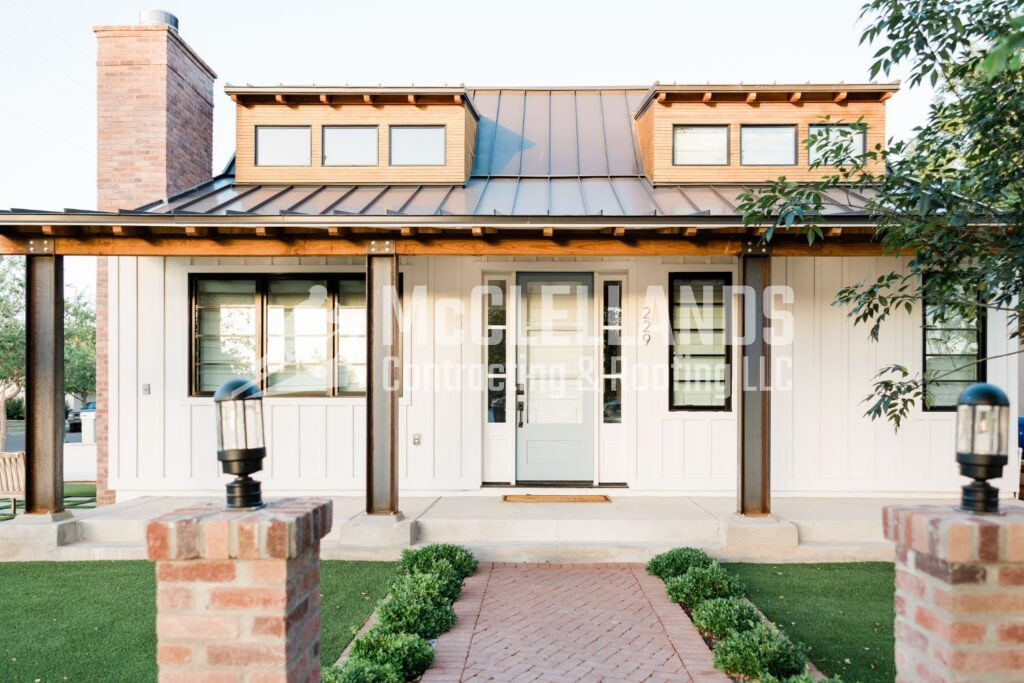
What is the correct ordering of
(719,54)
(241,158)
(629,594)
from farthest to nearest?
1. (719,54)
2. (241,158)
3. (629,594)

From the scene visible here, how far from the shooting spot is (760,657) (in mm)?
3408

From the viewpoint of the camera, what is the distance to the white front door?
7.20m

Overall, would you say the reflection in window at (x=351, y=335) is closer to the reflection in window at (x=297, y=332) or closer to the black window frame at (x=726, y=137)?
the reflection in window at (x=297, y=332)

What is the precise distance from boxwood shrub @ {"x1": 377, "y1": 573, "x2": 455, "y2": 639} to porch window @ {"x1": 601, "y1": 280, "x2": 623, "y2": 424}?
10.5ft

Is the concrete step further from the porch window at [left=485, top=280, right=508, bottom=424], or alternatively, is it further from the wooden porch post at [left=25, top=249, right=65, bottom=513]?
the wooden porch post at [left=25, top=249, right=65, bottom=513]

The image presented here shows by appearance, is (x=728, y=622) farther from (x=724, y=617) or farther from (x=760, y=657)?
(x=760, y=657)

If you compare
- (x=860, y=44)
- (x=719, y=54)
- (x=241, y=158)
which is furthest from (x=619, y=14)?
(x=860, y=44)

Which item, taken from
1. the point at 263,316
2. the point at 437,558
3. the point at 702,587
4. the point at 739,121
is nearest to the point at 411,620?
the point at 437,558

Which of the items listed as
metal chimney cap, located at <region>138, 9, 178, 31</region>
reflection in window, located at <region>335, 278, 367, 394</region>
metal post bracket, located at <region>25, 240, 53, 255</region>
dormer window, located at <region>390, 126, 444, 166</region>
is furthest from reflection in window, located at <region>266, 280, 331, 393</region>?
metal chimney cap, located at <region>138, 9, 178, 31</region>

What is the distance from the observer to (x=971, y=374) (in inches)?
280

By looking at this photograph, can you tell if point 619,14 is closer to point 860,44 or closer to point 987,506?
point 860,44

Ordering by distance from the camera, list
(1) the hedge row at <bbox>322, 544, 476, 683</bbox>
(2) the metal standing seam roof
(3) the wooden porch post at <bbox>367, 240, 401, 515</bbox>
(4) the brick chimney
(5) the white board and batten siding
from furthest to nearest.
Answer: (4) the brick chimney, (5) the white board and batten siding, (2) the metal standing seam roof, (3) the wooden porch post at <bbox>367, 240, 401, 515</bbox>, (1) the hedge row at <bbox>322, 544, 476, 683</bbox>

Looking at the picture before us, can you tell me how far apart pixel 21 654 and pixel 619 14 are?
579 inches

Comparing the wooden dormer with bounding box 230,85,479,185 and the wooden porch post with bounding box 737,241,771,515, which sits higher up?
the wooden dormer with bounding box 230,85,479,185
